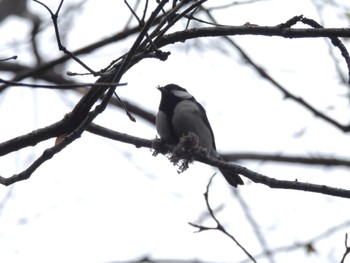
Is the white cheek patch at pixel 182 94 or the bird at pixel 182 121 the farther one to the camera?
the white cheek patch at pixel 182 94

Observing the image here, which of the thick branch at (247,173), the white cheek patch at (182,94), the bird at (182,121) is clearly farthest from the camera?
the white cheek patch at (182,94)

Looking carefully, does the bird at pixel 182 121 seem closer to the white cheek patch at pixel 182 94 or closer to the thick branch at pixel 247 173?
the white cheek patch at pixel 182 94

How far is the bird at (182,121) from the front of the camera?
12.1ft

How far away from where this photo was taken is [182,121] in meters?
3.77

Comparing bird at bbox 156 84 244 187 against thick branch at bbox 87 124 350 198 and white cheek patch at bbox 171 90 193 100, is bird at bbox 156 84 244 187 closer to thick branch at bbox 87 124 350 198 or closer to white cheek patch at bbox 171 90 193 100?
white cheek patch at bbox 171 90 193 100

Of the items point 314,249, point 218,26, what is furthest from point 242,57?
point 218,26

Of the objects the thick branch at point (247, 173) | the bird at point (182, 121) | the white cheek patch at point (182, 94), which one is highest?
the white cheek patch at point (182, 94)

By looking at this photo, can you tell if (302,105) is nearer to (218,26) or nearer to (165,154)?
(165,154)

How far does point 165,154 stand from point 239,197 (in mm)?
2491

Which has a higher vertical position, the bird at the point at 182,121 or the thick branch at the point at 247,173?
the bird at the point at 182,121

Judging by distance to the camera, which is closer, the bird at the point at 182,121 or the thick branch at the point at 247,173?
the thick branch at the point at 247,173

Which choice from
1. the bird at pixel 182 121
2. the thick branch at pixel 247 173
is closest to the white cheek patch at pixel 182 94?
the bird at pixel 182 121

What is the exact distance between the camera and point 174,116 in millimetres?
3785

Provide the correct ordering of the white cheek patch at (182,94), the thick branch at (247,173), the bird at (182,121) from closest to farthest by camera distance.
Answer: the thick branch at (247,173)
the bird at (182,121)
the white cheek patch at (182,94)
